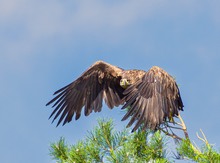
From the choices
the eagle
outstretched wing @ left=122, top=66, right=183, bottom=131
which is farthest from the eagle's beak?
outstretched wing @ left=122, top=66, right=183, bottom=131

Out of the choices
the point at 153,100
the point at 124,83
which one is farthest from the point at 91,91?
the point at 153,100

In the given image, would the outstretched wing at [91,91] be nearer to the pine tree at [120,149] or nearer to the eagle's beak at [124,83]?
the eagle's beak at [124,83]

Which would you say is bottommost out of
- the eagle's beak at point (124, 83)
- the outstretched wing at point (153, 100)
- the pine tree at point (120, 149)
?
the pine tree at point (120, 149)

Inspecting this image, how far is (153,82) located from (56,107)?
5.50ft

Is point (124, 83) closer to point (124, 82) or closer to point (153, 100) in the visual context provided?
point (124, 82)

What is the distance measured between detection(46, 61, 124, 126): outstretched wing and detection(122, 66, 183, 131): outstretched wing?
1.06 m

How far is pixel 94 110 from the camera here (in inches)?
304

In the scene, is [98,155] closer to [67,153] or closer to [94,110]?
[67,153]

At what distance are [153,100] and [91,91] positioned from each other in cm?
177

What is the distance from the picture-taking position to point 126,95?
22.8 ft

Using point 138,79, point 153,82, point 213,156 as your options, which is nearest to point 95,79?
point 138,79

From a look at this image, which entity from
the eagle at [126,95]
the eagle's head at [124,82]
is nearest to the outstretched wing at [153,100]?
the eagle at [126,95]

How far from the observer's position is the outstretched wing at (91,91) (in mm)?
7773

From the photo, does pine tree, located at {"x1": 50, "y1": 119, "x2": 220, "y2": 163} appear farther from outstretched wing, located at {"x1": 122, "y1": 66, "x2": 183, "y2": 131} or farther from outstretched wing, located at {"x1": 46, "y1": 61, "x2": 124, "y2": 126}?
outstretched wing, located at {"x1": 46, "y1": 61, "x2": 124, "y2": 126}
